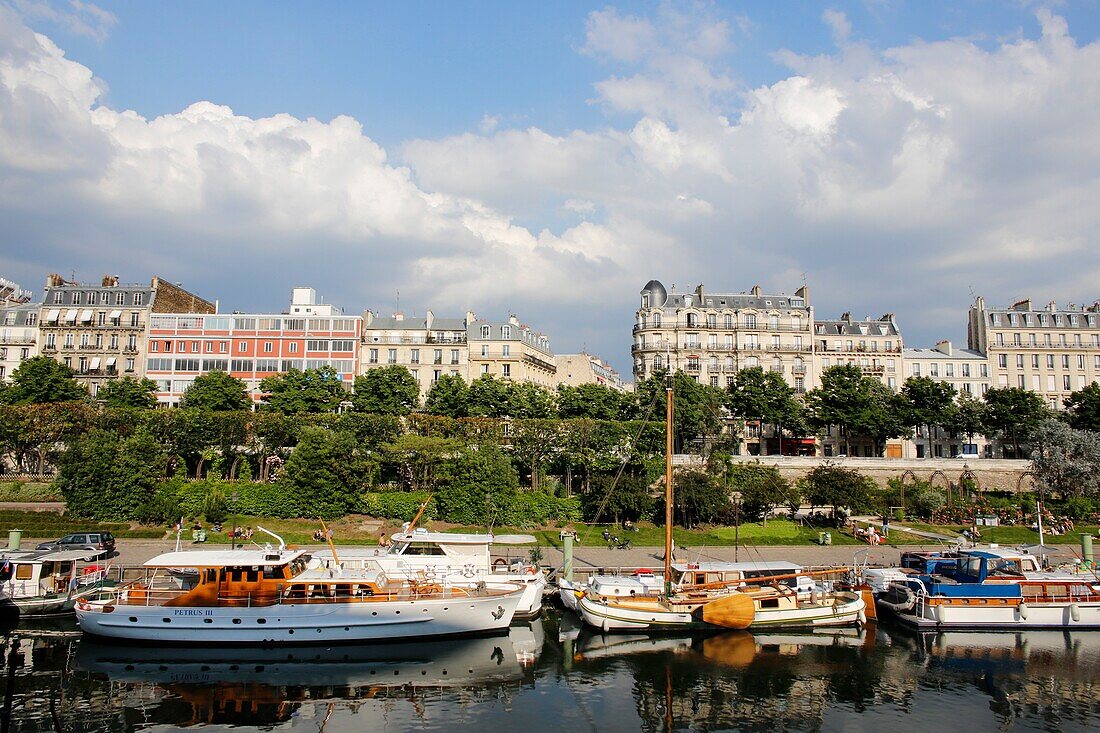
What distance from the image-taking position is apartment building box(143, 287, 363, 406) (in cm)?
6931

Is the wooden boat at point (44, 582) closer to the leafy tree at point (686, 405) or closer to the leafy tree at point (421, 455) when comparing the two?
the leafy tree at point (421, 455)

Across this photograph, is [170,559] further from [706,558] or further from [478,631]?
[706,558]

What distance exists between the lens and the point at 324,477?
42938mm

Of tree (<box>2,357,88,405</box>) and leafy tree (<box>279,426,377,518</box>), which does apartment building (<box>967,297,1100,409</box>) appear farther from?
tree (<box>2,357,88,405</box>)

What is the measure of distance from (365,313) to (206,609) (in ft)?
168

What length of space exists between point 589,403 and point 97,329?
45.4 metres

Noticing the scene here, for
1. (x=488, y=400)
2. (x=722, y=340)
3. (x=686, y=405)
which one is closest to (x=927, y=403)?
(x=722, y=340)

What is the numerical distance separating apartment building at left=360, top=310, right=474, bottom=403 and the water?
4446 cm

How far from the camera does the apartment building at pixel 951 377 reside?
238ft

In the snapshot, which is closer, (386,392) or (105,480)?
(105,480)

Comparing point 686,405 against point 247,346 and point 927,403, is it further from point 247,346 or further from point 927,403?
point 247,346

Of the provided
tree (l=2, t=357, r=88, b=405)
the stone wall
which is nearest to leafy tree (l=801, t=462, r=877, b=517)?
the stone wall

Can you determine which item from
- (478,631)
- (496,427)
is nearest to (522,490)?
(496,427)

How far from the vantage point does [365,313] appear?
75.0m
